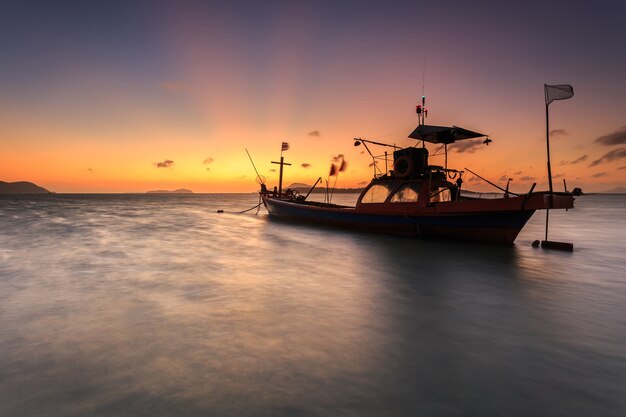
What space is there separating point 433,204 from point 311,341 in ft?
41.9

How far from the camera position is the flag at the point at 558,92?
43.7ft

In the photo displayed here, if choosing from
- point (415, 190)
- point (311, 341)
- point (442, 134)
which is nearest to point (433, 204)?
point (415, 190)

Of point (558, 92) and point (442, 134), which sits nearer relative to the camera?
point (558, 92)

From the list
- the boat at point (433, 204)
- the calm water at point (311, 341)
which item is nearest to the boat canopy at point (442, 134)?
the boat at point (433, 204)

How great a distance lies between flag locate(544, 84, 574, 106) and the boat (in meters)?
3.69

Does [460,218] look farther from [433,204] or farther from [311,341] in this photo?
[311,341]

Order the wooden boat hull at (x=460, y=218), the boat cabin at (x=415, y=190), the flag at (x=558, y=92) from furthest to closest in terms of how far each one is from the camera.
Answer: the boat cabin at (x=415, y=190) → the wooden boat hull at (x=460, y=218) → the flag at (x=558, y=92)

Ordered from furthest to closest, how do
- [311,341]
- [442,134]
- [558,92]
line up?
[442,134], [558,92], [311,341]

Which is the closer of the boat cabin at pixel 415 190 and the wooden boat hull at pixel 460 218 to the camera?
the wooden boat hull at pixel 460 218

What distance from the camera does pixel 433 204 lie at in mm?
16031

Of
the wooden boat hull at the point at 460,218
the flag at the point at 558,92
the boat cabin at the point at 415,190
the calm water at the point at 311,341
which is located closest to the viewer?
the calm water at the point at 311,341

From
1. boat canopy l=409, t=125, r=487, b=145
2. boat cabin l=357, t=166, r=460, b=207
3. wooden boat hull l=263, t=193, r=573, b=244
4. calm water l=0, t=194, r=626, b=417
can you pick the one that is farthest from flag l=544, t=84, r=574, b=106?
calm water l=0, t=194, r=626, b=417

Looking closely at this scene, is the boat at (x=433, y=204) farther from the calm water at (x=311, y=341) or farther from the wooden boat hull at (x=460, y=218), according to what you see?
the calm water at (x=311, y=341)

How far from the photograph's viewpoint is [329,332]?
5.36 m
